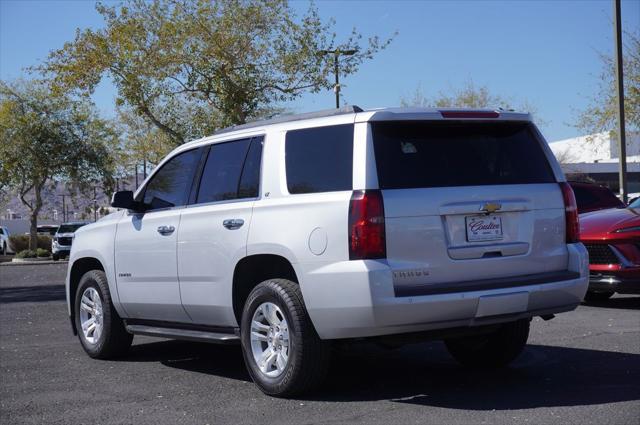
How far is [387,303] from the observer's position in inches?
213

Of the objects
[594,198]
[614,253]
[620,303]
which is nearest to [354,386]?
Result: [614,253]

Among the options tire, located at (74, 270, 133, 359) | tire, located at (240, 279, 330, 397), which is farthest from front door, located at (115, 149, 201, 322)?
tire, located at (240, 279, 330, 397)

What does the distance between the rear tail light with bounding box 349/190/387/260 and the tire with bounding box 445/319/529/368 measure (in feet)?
6.18

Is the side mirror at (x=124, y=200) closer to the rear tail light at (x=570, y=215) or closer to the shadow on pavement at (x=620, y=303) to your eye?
the rear tail light at (x=570, y=215)

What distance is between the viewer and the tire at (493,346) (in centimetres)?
692

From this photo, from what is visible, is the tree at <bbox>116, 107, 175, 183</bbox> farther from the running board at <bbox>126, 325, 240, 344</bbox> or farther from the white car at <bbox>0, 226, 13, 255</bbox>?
the running board at <bbox>126, 325, 240, 344</bbox>

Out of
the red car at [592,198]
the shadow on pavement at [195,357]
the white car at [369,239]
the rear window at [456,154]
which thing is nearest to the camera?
the white car at [369,239]

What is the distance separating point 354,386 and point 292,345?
2.81 feet

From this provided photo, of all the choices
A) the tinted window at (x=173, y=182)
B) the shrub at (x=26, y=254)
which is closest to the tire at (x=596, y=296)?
the tinted window at (x=173, y=182)

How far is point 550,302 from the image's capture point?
6070 millimetres

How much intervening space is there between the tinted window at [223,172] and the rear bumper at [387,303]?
1.27m

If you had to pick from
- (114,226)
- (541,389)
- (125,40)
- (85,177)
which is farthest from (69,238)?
(541,389)

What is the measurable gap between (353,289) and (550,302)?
4.99 feet

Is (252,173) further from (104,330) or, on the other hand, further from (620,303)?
(620,303)
